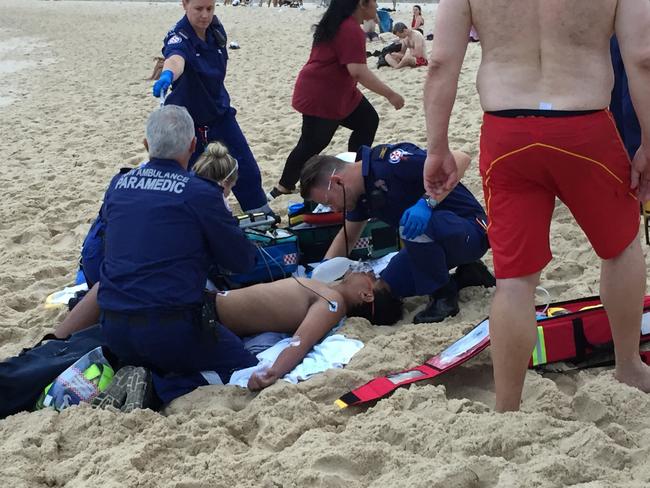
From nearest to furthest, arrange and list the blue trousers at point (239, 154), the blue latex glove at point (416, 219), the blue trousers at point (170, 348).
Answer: the blue trousers at point (170, 348)
the blue latex glove at point (416, 219)
the blue trousers at point (239, 154)

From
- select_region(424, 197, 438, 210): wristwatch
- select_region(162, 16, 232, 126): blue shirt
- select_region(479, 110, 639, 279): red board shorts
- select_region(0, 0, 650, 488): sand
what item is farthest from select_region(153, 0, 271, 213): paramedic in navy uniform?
select_region(479, 110, 639, 279): red board shorts

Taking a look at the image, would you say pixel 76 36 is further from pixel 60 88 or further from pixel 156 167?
pixel 156 167

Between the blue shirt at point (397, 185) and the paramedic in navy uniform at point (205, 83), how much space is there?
4.50 feet

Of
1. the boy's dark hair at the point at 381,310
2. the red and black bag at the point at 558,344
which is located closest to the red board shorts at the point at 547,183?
the red and black bag at the point at 558,344

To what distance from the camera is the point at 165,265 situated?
3311 millimetres

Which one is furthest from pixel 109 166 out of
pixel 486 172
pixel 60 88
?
pixel 60 88

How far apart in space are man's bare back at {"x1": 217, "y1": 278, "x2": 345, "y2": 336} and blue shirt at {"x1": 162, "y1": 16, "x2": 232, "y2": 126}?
5.75 ft

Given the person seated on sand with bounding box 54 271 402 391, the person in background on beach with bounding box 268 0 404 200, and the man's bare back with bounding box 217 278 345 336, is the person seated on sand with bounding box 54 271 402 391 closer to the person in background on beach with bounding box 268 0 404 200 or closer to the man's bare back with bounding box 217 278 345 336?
the man's bare back with bounding box 217 278 345 336

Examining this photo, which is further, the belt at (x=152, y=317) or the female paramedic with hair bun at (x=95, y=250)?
the female paramedic with hair bun at (x=95, y=250)

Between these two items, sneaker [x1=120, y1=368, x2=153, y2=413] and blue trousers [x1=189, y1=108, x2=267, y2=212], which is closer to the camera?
sneaker [x1=120, y1=368, x2=153, y2=413]

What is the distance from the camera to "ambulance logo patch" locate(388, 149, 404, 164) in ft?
12.8

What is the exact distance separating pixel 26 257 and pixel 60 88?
8.33 metres

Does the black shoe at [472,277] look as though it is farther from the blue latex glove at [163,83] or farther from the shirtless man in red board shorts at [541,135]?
the blue latex glove at [163,83]

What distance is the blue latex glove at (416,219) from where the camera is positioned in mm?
3684
